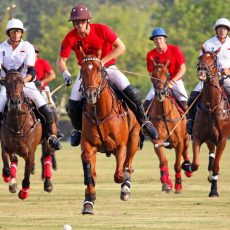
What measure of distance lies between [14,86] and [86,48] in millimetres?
2080

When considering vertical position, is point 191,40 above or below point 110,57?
below

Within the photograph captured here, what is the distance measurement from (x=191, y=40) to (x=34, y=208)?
6826 centimetres

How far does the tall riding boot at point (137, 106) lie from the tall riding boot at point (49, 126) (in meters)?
2.23

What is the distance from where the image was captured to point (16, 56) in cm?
2103

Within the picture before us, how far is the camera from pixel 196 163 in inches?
891

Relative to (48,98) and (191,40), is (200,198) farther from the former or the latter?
(191,40)

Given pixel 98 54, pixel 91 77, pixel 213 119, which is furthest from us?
pixel 213 119

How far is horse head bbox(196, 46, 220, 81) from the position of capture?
2150cm

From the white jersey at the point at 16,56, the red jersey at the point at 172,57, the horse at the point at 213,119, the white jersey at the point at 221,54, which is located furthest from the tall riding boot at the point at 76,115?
the red jersey at the point at 172,57

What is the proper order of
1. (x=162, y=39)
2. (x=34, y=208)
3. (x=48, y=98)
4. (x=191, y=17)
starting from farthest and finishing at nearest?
(x=191, y=17) < (x=48, y=98) < (x=162, y=39) < (x=34, y=208)

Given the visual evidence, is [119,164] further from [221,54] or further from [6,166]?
[221,54]

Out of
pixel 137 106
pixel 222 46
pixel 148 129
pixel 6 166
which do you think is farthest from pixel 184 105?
pixel 137 106

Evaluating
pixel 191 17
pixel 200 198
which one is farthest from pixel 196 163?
pixel 191 17

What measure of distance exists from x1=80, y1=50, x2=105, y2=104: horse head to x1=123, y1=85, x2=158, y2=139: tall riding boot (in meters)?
1.59
